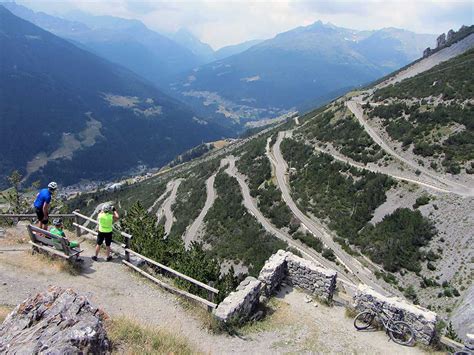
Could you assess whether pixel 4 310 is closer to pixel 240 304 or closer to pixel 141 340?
pixel 141 340

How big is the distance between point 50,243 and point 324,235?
3940cm

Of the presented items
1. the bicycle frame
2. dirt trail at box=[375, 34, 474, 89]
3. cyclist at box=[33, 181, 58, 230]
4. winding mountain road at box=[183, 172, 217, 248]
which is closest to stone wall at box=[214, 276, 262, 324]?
the bicycle frame

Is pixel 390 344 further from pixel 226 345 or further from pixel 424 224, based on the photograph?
pixel 424 224

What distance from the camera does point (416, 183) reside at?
169ft

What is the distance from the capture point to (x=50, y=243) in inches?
701

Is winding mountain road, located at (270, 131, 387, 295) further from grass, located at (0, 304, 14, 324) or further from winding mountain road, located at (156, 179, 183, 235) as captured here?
grass, located at (0, 304, 14, 324)

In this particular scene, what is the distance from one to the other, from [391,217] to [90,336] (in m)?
45.5

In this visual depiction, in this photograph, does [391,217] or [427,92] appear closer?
[391,217]

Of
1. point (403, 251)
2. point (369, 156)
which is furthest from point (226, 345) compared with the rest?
point (369, 156)

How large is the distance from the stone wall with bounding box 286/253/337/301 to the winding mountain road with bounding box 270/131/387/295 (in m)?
21.0

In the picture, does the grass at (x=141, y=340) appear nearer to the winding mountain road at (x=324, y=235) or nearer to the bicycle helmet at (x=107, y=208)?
the bicycle helmet at (x=107, y=208)

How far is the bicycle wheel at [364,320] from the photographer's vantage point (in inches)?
665

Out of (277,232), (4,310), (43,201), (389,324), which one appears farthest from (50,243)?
(277,232)

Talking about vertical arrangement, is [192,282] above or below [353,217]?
above
